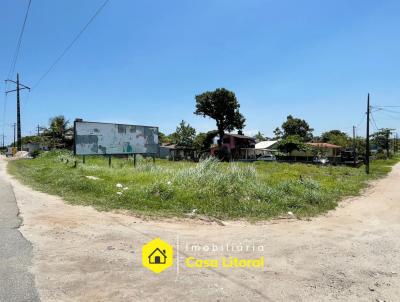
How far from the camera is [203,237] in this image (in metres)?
6.86

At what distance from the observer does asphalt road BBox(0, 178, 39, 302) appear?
155 inches

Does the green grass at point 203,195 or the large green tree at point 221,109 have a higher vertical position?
the large green tree at point 221,109

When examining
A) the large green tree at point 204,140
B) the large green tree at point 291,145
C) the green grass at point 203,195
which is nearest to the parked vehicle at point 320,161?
the large green tree at point 291,145

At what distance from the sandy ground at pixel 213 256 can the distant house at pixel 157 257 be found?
0.25m

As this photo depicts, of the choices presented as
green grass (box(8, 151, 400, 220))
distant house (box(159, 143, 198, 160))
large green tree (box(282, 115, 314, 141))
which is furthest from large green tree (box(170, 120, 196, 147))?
green grass (box(8, 151, 400, 220))

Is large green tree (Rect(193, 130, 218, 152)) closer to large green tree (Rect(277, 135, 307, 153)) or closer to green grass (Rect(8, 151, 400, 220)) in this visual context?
large green tree (Rect(277, 135, 307, 153))

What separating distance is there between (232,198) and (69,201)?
5.24 meters

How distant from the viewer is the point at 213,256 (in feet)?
18.2

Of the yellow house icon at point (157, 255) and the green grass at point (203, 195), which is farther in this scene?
the green grass at point (203, 195)

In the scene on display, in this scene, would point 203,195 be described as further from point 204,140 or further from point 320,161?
point 204,140

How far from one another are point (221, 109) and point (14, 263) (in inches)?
2287

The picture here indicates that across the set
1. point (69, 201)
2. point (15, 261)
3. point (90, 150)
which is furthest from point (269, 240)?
point (90, 150)

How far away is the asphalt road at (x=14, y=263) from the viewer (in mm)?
3930

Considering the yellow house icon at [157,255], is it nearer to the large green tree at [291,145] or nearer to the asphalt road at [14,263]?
the asphalt road at [14,263]
